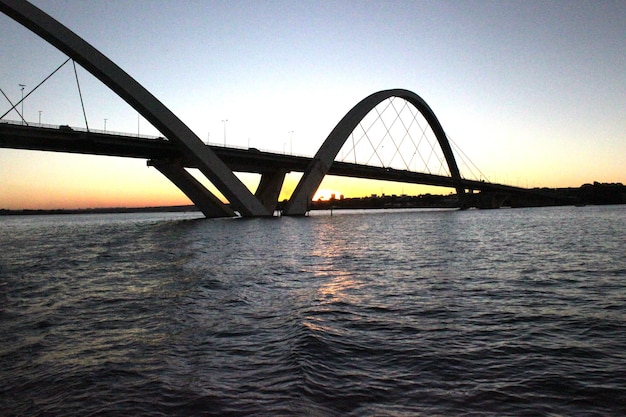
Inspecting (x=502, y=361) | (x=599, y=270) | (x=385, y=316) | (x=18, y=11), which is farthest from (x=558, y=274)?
(x=18, y=11)

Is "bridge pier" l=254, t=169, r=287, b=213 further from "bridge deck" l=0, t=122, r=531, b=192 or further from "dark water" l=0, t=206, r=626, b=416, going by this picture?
"dark water" l=0, t=206, r=626, b=416

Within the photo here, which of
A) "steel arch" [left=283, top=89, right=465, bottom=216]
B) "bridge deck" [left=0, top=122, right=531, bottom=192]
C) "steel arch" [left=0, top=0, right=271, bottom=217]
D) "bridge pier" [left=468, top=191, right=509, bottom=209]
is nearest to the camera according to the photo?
"steel arch" [left=0, top=0, right=271, bottom=217]

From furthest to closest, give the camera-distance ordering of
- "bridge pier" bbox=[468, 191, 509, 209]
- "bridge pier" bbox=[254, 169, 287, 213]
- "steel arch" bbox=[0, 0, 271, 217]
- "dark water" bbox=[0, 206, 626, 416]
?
"bridge pier" bbox=[468, 191, 509, 209] < "bridge pier" bbox=[254, 169, 287, 213] < "steel arch" bbox=[0, 0, 271, 217] < "dark water" bbox=[0, 206, 626, 416]

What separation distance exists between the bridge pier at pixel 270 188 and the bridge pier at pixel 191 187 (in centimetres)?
597

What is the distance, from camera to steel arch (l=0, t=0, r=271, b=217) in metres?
39.7

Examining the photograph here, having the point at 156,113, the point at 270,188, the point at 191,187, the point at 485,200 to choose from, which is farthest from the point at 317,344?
the point at 485,200

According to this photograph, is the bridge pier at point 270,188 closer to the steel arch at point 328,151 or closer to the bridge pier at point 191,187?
the steel arch at point 328,151

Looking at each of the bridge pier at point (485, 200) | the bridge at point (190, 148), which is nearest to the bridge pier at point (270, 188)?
the bridge at point (190, 148)

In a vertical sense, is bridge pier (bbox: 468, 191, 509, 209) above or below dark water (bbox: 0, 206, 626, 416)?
above

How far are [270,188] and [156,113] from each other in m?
26.6

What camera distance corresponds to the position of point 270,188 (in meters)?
72.2

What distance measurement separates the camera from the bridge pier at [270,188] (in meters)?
71.5

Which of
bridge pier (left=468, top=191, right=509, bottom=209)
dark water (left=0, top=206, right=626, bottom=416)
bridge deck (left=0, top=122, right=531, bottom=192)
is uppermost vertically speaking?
bridge deck (left=0, top=122, right=531, bottom=192)

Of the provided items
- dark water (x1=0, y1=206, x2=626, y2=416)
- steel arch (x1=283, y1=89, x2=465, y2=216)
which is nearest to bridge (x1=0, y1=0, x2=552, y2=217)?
steel arch (x1=283, y1=89, x2=465, y2=216)
